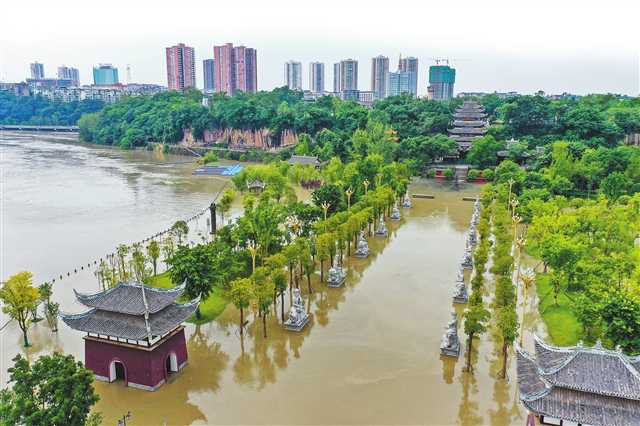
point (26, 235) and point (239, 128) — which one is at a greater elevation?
point (239, 128)

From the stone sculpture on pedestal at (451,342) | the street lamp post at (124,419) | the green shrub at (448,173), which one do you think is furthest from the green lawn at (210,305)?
the green shrub at (448,173)

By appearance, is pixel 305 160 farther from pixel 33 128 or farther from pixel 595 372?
pixel 33 128

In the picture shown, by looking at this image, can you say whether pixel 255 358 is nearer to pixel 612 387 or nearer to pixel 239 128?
pixel 612 387

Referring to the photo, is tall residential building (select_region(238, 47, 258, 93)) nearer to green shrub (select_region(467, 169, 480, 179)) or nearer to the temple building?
green shrub (select_region(467, 169, 480, 179))

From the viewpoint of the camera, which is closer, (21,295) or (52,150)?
(21,295)

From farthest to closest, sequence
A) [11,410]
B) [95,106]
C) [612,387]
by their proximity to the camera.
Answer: [95,106] → [612,387] → [11,410]

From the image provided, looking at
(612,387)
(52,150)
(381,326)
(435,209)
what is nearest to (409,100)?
(435,209)
